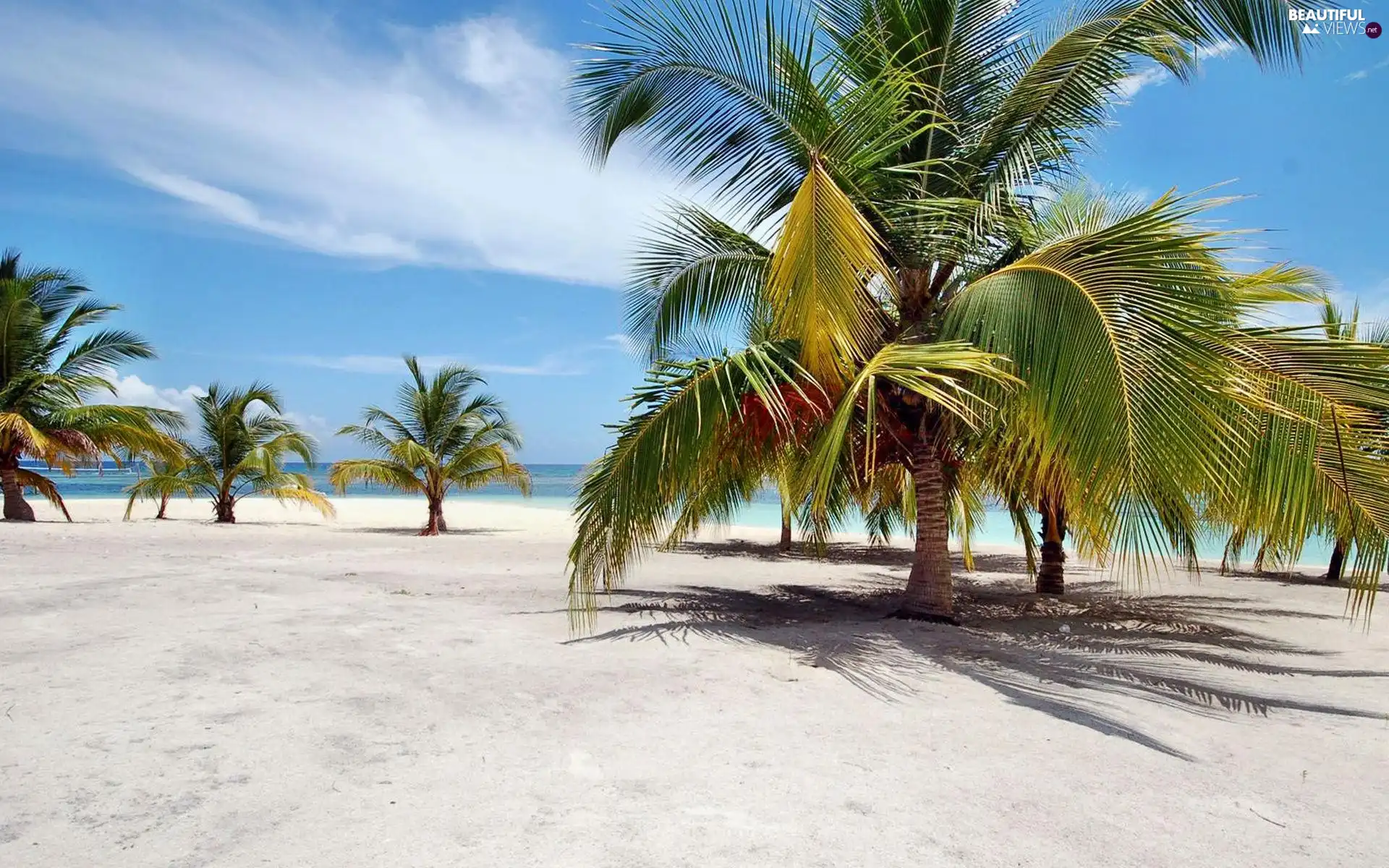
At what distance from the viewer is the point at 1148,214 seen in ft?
15.2

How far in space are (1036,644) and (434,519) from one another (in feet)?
48.6

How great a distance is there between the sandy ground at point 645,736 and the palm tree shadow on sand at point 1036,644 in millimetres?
40

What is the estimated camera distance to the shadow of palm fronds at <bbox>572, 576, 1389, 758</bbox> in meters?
4.35

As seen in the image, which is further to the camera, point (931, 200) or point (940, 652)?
point (931, 200)

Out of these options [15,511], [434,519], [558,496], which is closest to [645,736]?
[434,519]

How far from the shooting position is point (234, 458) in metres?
18.3

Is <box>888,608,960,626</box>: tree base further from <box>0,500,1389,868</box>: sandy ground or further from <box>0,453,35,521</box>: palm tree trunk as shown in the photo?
<box>0,453,35,521</box>: palm tree trunk

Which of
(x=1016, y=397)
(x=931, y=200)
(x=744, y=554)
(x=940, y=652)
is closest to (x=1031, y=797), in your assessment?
(x=940, y=652)

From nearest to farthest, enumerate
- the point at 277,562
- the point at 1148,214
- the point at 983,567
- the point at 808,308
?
the point at 1148,214
the point at 808,308
the point at 277,562
the point at 983,567

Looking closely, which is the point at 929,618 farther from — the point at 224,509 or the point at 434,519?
the point at 224,509

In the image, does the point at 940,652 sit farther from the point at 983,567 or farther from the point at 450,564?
the point at 983,567

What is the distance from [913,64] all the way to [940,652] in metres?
5.17

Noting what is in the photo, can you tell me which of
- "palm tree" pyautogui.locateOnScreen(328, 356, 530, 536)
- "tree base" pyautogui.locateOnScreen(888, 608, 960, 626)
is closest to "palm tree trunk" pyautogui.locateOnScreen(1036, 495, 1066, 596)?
"tree base" pyautogui.locateOnScreen(888, 608, 960, 626)

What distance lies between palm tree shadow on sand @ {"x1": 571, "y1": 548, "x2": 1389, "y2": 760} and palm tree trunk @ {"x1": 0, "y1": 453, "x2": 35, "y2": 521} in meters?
13.6
